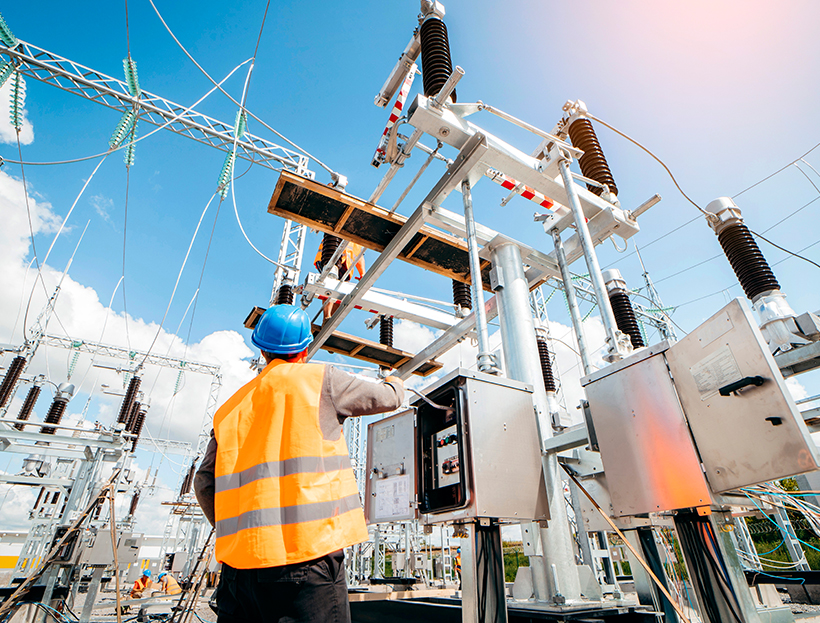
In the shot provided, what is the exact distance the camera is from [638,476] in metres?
1.96

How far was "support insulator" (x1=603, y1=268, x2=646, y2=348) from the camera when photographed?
18.0 feet

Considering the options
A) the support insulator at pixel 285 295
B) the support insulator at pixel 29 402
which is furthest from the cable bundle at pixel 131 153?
the support insulator at pixel 29 402

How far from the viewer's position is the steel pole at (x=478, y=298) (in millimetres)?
2840

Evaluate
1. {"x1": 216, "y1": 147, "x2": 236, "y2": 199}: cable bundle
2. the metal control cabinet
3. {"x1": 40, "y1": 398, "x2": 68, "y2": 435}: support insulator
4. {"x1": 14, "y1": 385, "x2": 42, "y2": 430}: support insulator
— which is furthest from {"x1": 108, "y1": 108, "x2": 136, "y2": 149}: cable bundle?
{"x1": 14, "y1": 385, "x2": 42, "y2": 430}: support insulator

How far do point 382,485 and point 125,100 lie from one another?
10.2 meters

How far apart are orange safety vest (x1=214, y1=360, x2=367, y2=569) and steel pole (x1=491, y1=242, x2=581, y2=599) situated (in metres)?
1.51

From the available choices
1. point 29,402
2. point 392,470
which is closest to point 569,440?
point 392,470

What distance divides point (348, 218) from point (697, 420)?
11.9 ft

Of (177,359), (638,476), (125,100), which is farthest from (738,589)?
(177,359)

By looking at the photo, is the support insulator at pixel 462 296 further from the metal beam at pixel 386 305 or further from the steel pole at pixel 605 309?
the steel pole at pixel 605 309

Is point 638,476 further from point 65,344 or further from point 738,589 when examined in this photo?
point 65,344

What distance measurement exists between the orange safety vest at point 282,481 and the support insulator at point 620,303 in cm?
482

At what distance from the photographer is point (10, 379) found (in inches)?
566

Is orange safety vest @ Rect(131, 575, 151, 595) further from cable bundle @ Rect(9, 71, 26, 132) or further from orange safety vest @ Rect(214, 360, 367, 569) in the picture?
orange safety vest @ Rect(214, 360, 367, 569)
